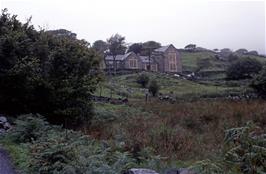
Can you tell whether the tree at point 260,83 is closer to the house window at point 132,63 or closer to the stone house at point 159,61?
Result: the house window at point 132,63

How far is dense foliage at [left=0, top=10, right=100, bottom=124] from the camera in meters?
21.2

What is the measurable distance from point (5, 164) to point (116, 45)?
3941 inches

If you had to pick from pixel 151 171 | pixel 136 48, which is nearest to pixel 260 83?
pixel 151 171

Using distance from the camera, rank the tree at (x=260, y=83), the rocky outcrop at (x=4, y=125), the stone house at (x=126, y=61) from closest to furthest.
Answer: the rocky outcrop at (x=4, y=125)
the tree at (x=260, y=83)
the stone house at (x=126, y=61)

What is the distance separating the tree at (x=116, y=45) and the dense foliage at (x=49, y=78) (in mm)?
86107

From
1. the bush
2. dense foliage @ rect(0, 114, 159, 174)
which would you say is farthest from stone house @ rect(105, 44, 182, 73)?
dense foliage @ rect(0, 114, 159, 174)

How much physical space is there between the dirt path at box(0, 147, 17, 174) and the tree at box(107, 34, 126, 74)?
9520 centimetres

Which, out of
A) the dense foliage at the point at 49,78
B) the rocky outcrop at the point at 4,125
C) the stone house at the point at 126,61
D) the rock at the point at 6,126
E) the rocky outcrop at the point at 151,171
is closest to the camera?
the rocky outcrop at the point at 151,171

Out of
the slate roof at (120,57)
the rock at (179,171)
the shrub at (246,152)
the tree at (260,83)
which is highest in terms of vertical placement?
the slate roof at (120,57)

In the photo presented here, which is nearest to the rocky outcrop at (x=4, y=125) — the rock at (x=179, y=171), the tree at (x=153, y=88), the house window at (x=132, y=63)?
the rock at (x=179, y=171)

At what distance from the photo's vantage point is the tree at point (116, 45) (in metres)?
111

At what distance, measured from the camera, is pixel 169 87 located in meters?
74.5

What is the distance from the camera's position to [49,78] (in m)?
21.8

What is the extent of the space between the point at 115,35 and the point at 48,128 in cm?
9926
